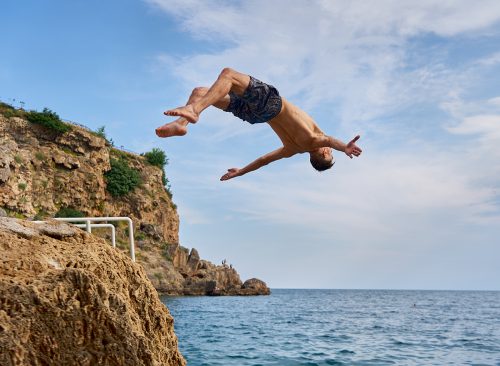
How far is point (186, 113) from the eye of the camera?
168 inches

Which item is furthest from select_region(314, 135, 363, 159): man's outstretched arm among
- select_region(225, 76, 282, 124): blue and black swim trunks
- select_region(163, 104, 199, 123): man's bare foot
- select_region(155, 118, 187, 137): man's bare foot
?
select_region(155, 118, 187, 137): man's bare foot

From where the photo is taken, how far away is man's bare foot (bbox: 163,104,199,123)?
421 centimetres

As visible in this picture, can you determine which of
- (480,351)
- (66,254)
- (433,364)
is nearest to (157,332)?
(66,254)

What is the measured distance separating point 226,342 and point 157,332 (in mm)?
17402

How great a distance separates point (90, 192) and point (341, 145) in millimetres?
56513

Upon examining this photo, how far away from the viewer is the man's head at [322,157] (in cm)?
602

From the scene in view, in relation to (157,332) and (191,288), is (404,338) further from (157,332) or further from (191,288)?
(191,288)

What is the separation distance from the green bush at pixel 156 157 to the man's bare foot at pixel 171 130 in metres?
72.9

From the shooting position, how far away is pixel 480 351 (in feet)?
64.6

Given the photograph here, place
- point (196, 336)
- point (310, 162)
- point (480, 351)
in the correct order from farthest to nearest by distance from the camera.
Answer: point (196, 336) < point (480, 351) < point (310, 162)

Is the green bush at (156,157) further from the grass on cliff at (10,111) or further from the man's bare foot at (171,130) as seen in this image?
the man's bare foot at (171,130)

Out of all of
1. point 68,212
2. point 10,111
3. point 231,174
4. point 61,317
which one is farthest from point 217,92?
point 10,111

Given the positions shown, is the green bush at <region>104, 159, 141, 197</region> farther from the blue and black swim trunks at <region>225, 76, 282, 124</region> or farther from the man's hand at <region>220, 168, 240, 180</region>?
the blue and black swim trunks at <region>225, 76, 282, 124</region>

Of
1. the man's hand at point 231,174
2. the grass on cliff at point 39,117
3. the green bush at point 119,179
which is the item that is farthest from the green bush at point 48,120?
the man's hand at point 231,174
